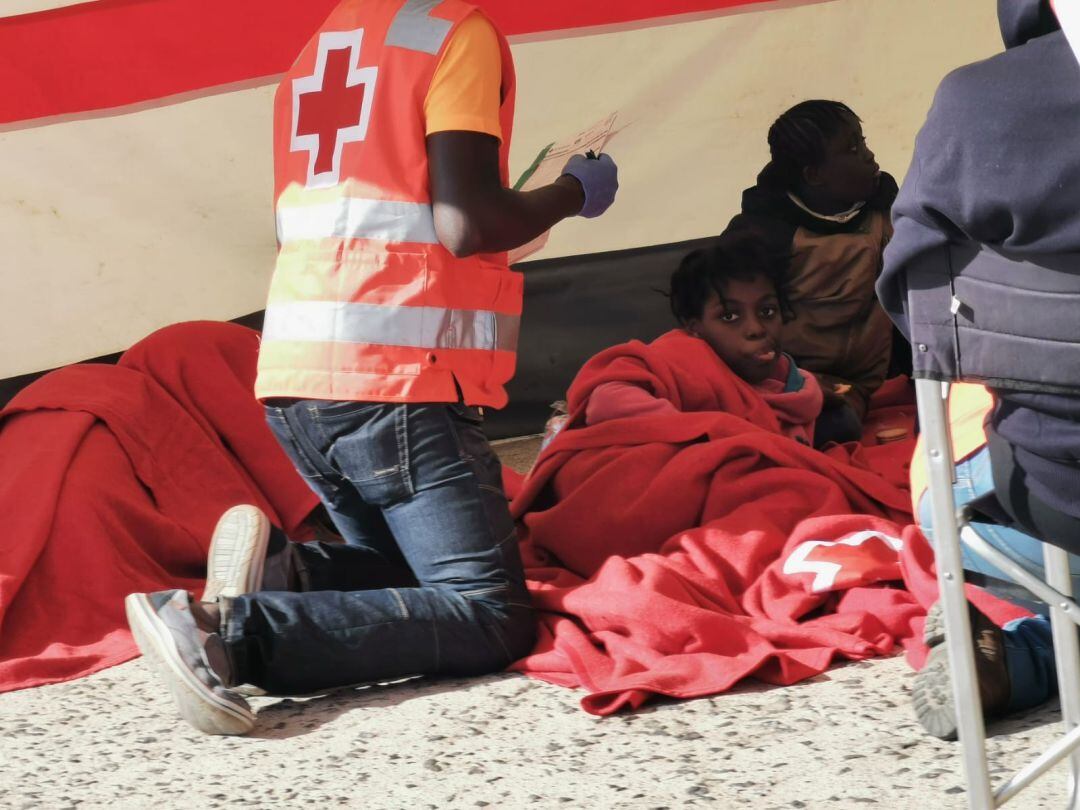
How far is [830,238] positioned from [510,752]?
87.8 inches

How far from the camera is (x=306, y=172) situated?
2.46 meters

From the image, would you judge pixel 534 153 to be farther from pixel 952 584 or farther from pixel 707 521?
pixel 952 584

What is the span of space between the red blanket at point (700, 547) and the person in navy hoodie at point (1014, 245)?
0.87 meters

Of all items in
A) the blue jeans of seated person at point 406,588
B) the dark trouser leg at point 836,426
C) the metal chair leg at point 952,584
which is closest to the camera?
the metal chair leg at point 952,584

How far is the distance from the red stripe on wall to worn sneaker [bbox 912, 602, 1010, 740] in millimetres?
2401

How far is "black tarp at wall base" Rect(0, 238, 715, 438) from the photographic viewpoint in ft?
14.0

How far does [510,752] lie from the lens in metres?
2.14

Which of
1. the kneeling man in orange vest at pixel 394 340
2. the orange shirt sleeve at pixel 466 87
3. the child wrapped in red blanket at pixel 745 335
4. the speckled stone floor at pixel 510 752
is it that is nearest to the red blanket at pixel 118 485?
the speckled stone floor at pixel 510 752

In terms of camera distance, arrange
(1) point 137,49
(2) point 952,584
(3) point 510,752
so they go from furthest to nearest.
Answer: (1) point 137,49
(3) point 510,752
(2) point 952,584

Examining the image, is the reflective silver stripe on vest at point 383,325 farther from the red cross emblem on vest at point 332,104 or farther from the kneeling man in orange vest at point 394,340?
the red cross emblem on vest at point 332,104

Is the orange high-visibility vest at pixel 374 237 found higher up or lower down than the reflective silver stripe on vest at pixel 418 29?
lower down

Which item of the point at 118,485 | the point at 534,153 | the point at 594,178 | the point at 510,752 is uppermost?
the point at 534,153

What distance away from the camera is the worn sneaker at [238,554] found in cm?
247

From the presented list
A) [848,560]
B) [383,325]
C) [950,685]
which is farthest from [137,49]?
[950,685]
